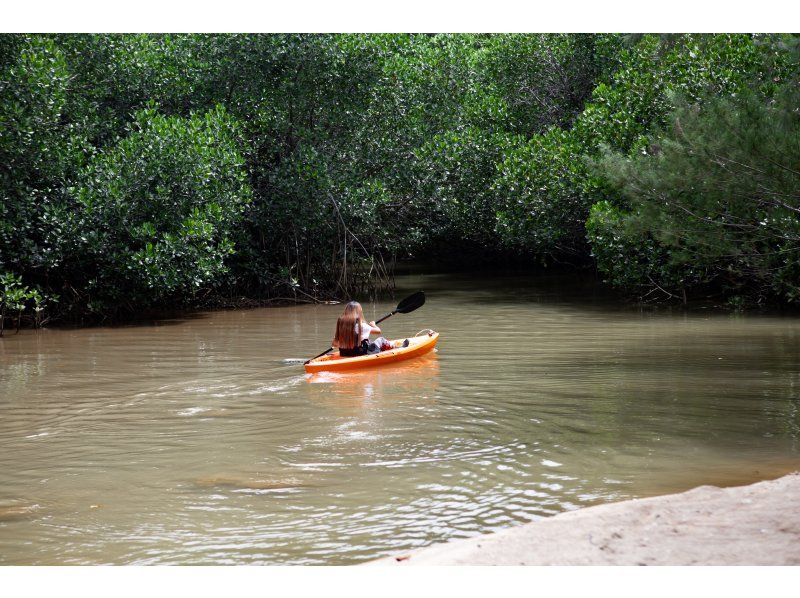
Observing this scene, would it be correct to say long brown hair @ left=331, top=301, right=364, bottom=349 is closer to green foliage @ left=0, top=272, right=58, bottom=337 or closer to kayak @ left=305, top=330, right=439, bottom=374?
kayak @ left=305, top=330, right=439, bottom=374

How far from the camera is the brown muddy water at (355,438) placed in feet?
14.8

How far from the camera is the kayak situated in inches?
356

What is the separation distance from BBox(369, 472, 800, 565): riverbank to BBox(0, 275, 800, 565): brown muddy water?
589 millimetres

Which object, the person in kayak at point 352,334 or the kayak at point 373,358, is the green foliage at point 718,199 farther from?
the person in kayak at point 352,334

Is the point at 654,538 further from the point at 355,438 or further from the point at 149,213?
the point at 149,213

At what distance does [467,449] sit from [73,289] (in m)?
9.77

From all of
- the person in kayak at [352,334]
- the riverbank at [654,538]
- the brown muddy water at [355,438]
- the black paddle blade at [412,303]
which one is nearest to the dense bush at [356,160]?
the brown muddy water at [355,438]

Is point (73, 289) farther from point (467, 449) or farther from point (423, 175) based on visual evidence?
point (467, 449)

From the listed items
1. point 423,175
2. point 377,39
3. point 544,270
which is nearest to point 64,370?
point 377,39

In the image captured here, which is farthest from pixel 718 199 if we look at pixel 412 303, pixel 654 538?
pixel 654 538

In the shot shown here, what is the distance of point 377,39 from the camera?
16078mm

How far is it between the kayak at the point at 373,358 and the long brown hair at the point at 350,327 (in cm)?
15

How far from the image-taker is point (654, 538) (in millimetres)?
3709

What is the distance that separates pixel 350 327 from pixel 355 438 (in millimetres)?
3024
